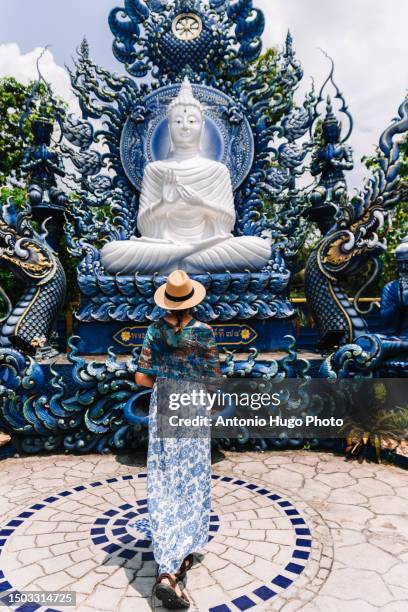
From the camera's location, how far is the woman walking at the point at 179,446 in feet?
8.86

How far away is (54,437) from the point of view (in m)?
5.17

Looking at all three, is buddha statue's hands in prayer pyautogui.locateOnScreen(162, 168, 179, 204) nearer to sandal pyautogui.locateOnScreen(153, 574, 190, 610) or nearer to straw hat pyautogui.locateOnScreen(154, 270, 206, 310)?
straw hat pyautogui.locateOnScreen(154, 270, 206, 310)

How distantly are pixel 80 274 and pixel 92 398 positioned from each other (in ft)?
7.14

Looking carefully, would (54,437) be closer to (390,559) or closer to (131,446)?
(131,446)

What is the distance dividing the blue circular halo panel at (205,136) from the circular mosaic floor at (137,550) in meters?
5.58

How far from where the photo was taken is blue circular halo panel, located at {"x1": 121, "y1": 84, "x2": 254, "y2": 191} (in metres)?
7.96

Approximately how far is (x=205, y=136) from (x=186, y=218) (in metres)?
1.79

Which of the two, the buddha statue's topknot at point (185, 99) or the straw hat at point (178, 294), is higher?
the buddha statue's topknot at point (185, 99)

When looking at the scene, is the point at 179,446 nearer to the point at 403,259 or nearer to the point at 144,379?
the point at 144,379

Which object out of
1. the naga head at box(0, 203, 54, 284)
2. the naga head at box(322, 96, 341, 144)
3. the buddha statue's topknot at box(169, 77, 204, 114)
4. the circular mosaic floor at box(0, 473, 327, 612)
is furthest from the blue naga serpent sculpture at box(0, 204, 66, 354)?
the naga head at box(322, 96, 341, 144)

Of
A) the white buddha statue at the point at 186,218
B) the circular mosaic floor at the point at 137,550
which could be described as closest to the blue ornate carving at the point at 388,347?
the circular mosaic floor at the point at 137,550

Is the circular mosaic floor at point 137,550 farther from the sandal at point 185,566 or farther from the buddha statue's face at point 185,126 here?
the buddha statue's face at point 185,126

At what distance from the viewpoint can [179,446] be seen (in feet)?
9.02

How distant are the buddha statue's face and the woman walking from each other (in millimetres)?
5489
